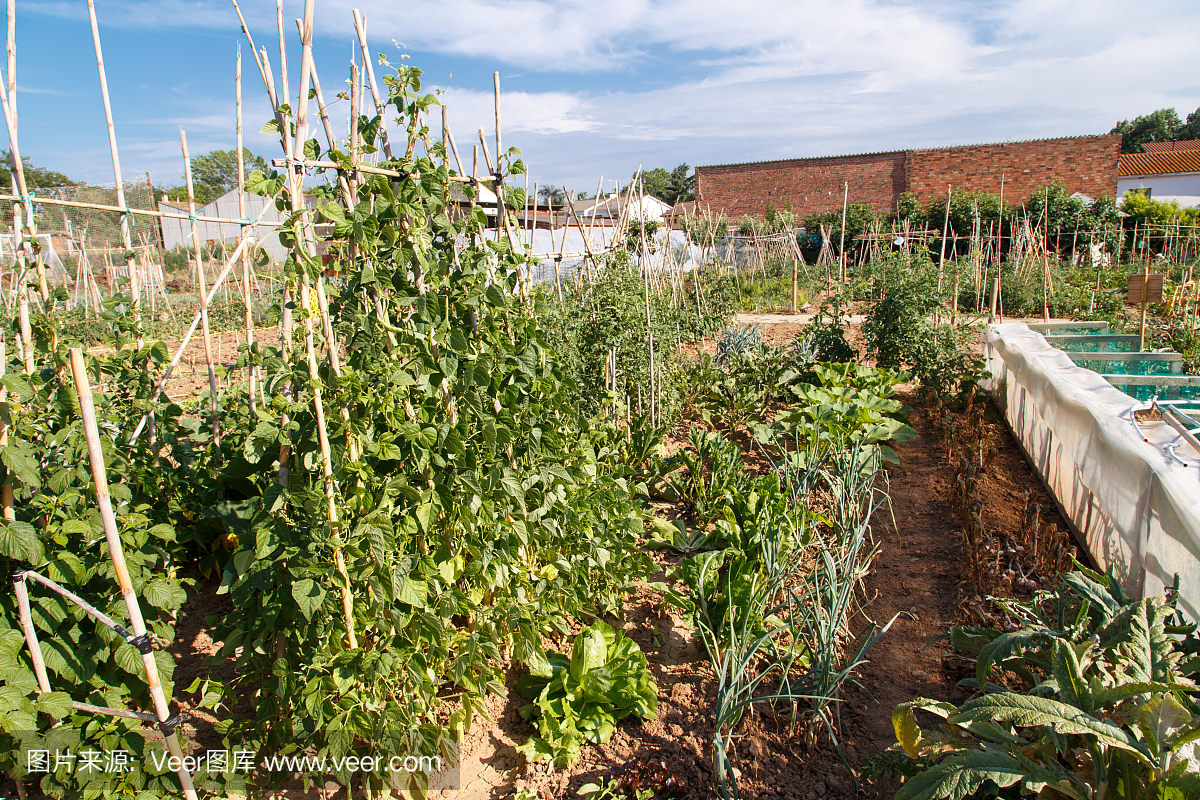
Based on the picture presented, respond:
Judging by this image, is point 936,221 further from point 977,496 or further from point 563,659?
point 563,659

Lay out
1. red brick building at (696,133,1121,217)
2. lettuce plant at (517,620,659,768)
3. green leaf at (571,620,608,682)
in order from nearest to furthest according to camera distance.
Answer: lettuce plant at (517,620,659,768)
green leaf at (571,620,608,682)
red brick building at (696,133,1121,217)

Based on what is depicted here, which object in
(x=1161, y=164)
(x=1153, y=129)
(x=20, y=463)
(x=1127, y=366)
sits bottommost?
(x=1127, y=366)

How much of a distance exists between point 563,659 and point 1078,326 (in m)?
7.01

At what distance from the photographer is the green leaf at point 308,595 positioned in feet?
5.92

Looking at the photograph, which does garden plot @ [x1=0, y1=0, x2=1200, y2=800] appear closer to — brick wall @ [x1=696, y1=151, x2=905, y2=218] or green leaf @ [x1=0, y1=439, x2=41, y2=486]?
green leaf @ [x1=0, y1=439, x2=41, y2=486]

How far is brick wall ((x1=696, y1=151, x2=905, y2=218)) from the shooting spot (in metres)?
27.5

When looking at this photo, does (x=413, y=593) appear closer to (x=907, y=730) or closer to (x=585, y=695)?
(x=585, y=695)

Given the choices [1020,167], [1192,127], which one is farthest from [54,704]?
[1192,127]

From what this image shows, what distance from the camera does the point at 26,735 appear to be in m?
1.77

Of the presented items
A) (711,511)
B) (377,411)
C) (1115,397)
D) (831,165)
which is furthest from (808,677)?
(831,165)

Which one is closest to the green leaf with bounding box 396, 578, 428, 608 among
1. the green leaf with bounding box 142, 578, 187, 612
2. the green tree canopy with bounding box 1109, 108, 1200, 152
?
the green leaf with bounding box 142, 578, 187, 612

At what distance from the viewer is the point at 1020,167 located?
25.0 m

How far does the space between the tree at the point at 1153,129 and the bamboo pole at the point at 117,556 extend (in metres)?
70.3

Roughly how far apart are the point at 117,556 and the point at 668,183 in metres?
55.1
